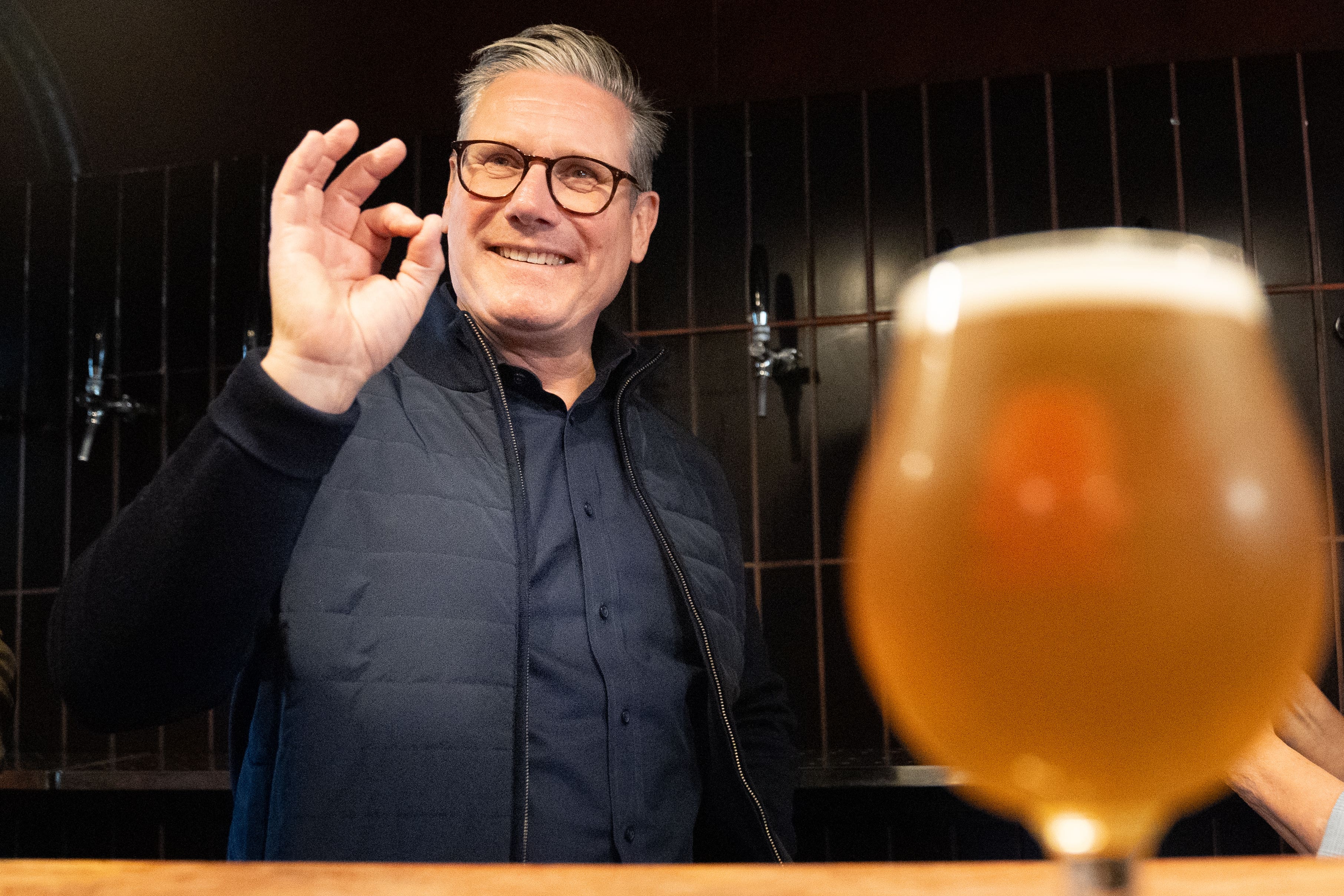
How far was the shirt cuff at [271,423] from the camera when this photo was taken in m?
0.75

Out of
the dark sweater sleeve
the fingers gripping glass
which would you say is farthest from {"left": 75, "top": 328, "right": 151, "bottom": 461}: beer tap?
the dark sweater sleeve

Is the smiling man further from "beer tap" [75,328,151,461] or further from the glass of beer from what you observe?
"beer tap" [75,328,151,461]

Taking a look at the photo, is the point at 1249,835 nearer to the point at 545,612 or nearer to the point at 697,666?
the point at 697,666

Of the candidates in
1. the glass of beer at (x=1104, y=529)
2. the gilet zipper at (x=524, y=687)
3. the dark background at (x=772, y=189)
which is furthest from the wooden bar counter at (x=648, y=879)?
the dark background at (x=772, y=189)

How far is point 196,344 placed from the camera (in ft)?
11.7

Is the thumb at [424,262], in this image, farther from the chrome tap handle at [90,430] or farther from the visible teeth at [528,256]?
the chrome tap handle at [90,430]

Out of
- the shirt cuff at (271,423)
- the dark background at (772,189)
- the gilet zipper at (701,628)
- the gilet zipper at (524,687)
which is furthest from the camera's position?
the dark background at (772,189)

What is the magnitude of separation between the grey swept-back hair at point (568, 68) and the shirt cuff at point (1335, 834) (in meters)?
1.11

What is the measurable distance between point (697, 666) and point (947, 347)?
3.53 ft

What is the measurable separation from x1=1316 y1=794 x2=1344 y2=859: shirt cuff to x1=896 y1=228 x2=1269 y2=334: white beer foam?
835 mm

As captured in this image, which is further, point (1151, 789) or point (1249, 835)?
point (1249, 835)

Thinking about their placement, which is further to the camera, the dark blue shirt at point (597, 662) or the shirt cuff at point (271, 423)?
the dark blue shirt at point (597, 662)

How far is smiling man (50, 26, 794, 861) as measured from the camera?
2.66 feet

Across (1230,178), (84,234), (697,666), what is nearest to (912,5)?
(1230,178)
